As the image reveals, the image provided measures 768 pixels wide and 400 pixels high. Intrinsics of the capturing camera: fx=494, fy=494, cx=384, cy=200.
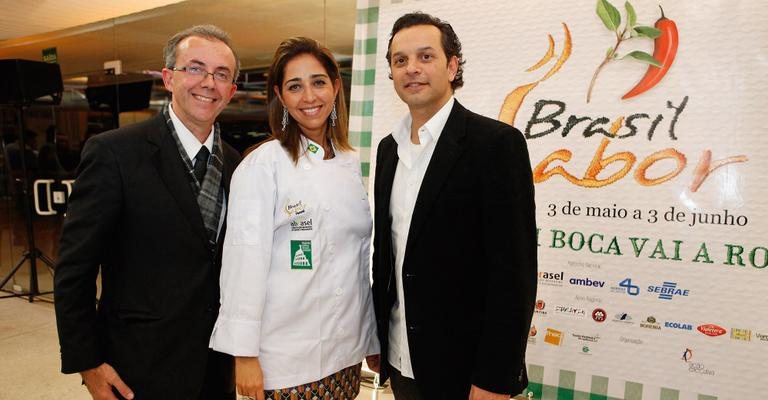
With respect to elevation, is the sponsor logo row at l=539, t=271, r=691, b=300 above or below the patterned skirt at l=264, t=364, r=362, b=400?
above

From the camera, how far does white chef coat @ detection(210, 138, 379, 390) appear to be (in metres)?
1.42

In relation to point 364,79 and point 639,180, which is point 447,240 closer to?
point 639,180

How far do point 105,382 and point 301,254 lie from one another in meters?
0.73

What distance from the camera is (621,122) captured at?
7.36 feet

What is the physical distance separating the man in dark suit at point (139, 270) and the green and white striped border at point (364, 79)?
1.47 meters

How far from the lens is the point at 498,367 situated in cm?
136

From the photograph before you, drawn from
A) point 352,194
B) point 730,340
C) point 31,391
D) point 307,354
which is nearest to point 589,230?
point 730,340

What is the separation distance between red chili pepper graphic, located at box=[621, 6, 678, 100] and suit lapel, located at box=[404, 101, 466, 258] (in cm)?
122

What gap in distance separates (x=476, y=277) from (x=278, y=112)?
843mm

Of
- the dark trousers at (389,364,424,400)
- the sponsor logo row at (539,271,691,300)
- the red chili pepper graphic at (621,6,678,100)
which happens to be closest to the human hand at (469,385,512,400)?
the dark trousers at (389,364,424,400)

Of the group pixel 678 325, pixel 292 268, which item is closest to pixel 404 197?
pixel 292 268

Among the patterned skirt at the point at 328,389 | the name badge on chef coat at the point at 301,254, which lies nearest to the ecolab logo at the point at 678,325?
the patterned skirt at the point at 328,389

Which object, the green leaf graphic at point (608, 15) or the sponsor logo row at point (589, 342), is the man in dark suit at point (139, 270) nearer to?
the sponsor logo row at point (589, 342)

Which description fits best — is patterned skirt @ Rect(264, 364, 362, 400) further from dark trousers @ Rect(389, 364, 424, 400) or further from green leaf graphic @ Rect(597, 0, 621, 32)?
green leaf graphic @ Rect(597, 0, 621, 32)
